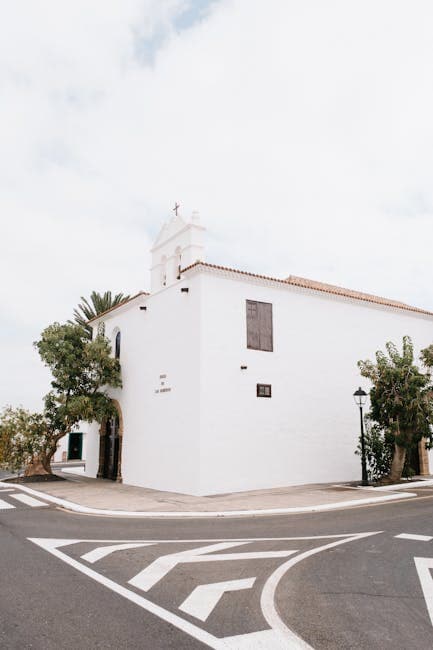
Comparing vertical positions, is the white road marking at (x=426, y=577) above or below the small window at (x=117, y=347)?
below

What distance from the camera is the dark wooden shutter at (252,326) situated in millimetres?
17766

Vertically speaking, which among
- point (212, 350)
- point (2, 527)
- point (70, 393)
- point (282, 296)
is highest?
point (282, 296)

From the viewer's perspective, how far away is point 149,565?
6824 mm

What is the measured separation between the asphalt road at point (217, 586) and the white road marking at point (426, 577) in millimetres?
13

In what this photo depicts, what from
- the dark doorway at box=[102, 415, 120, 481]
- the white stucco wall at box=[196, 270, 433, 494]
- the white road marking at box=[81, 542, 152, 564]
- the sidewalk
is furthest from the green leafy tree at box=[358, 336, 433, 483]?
the white road marking at box=[81, 542, 152, 564]

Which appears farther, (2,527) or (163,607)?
(2,527)

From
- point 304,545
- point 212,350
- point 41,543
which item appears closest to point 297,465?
point 212,350

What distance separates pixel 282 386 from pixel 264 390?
892 mm

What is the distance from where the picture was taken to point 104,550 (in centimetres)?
779

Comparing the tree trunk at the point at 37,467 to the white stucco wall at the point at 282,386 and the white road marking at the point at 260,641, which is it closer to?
the white stucco wall at the point at 282,386

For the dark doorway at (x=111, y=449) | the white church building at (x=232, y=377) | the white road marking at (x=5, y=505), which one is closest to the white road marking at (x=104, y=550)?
the white road marking at (x=5, y=505)

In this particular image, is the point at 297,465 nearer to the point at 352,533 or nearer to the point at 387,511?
the point at 387,511

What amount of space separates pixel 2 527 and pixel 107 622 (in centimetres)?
666

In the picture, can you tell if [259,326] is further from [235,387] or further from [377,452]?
[377,452]
